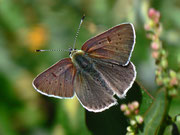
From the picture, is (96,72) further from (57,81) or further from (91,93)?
(57,81)

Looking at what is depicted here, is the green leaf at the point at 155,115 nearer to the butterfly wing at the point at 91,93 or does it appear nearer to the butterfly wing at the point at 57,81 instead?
the butterfly wing at the point at 91,93

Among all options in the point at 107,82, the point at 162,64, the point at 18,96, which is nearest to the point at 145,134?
the point at 162,64

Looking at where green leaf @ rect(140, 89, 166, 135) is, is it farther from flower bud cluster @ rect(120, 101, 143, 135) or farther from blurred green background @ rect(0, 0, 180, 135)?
blurred green background @ rect(0, 0, 180, 135)

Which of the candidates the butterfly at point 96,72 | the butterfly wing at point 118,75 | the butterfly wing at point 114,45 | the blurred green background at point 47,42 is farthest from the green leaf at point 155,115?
the blurred green background at point 47,42

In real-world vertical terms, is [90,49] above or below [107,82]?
above

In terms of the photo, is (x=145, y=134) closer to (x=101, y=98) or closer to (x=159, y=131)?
(x=159, y=131)

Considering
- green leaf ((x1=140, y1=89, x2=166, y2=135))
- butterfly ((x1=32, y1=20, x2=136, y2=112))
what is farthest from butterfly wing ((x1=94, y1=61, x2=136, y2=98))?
green leaf ((x1=140, y1=89, x2=166, y2=135))

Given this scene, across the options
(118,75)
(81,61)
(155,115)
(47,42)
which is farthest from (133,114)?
(47,42)
